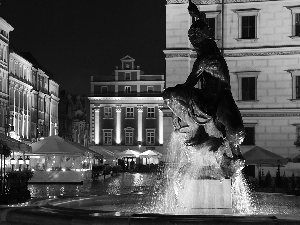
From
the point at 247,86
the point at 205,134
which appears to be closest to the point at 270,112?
the point at 247,86

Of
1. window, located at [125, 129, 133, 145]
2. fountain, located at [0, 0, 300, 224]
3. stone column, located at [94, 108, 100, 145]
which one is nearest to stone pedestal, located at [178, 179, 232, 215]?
fountain, located at [0, 0, 300, 224]

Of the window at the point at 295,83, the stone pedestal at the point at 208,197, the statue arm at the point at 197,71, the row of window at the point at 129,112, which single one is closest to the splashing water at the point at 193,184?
the stone pedestal at the point at 208,197

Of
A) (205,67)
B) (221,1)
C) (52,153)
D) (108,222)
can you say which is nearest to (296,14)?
(221,1)

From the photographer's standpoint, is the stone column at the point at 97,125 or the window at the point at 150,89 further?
the window at the point at 150,89

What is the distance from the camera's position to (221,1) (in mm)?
37281

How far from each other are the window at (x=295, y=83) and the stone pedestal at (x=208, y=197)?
91.2 feet

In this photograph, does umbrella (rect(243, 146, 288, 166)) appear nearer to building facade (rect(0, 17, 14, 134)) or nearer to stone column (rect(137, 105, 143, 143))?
building facade (rect(0, 17, 14, 134))

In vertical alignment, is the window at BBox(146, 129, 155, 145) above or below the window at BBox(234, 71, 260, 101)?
below

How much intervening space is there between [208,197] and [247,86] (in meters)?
28.2

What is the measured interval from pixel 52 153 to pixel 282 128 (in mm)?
12669

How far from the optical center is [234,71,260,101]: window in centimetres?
3706

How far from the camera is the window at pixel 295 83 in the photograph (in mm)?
36312

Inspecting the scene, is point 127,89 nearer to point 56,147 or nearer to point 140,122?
point 140,122

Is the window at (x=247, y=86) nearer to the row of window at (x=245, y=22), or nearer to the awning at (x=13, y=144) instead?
the row of window at (x=245, y=22)
